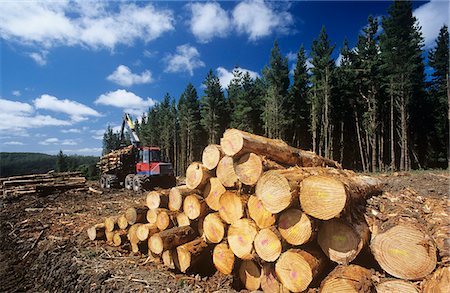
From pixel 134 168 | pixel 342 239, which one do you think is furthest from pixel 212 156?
pixel 134 168

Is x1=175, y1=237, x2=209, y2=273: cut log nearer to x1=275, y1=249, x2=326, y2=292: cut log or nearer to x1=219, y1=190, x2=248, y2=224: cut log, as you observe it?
x1=219, y1=190, x2=248, y2=224: cut log

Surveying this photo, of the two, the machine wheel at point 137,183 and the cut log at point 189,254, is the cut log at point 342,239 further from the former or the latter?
the machine wheel at point 137,183

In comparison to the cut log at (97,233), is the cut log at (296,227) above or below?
above

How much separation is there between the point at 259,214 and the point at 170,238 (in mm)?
1992

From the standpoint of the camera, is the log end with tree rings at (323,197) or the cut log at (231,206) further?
the cut log at (231,206)

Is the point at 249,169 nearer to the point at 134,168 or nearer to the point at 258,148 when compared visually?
the point at 258,148

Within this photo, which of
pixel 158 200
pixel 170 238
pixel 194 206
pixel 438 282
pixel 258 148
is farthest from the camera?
pixel 158 200

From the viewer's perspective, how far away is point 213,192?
17.8 feet

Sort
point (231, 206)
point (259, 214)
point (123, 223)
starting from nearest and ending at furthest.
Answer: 1. point (259, 214)
2. point (231, 206)
3. point (123, 223)

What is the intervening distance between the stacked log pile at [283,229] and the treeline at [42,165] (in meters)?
32.0

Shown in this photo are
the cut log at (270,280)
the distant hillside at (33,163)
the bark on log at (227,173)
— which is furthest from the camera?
the distant hillside at (33,163)

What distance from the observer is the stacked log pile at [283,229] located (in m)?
3.33

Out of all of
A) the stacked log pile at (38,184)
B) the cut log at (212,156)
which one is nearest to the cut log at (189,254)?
the cut log at (212,156)

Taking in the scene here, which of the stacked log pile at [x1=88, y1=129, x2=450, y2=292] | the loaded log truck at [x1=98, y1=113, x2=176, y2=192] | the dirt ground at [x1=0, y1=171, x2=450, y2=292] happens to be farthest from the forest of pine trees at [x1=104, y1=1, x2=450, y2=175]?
the stacked log pile at [x1=88, y1=129, x2=450, y2=292]
